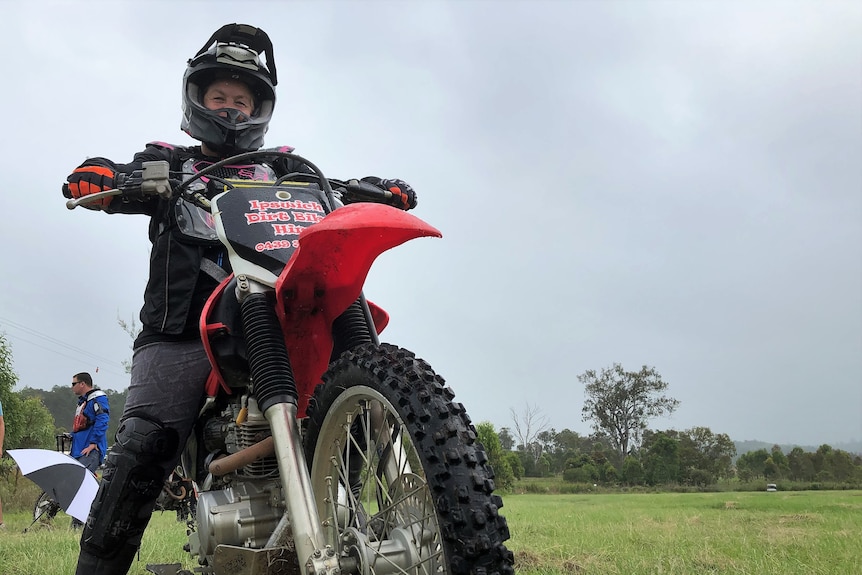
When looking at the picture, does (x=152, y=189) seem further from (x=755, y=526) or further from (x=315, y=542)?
(x=755, y=526)

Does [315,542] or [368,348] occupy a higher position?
[368,348]

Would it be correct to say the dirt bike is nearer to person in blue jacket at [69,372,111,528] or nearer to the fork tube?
the fork tube

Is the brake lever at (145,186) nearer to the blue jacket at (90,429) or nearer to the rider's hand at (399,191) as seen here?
the rider's hand at (399,191)

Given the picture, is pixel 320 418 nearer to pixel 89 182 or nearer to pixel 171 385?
pixel 171 385

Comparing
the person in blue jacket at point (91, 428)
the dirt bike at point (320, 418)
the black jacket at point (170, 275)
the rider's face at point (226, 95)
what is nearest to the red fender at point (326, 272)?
the dirt bike at point (320, 418)

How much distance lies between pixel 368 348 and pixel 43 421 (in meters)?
31.7

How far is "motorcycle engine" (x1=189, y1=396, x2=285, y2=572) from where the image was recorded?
2.08 metres

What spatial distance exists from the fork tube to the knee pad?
741mm

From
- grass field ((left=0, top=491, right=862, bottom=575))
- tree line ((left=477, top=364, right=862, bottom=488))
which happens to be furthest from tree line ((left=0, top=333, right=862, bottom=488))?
grass field ((left=0, top=491, right=862, bottom=575))

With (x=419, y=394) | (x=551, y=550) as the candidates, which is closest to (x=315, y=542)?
(x=419, y=394)

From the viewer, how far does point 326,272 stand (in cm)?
194

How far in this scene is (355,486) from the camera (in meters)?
2.08

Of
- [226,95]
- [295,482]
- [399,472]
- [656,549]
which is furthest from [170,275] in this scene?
[656,549]

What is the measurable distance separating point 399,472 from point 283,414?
36 cm
